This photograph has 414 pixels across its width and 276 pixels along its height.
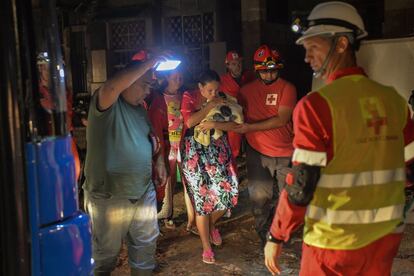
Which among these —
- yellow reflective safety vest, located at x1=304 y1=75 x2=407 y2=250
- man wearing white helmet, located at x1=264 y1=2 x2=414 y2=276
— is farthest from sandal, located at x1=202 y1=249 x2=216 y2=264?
yellow reflective safety vest, located at x1=304 y1=75 x2=407 y2=250

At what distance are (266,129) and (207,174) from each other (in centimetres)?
76

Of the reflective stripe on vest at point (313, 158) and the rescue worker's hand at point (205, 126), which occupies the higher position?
the reflective stripe on vest at point (313, 158)

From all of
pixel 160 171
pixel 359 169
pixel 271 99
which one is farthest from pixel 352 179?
pixel 271 99

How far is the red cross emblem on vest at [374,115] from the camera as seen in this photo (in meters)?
2.36

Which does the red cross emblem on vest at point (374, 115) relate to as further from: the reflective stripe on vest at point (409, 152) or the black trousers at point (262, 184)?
the black trousers at point (262, 184)

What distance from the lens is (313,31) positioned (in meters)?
2.46

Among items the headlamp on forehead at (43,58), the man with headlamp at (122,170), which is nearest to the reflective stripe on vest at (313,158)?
the headlamp on forehead at (43,58)

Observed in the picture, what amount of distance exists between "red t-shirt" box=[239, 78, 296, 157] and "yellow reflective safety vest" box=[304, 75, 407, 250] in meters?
2.52

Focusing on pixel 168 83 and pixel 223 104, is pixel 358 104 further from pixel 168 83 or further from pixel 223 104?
pixel 168 83

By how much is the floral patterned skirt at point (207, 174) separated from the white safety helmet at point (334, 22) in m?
2.63

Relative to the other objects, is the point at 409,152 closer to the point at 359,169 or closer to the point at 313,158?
the point at 359,169

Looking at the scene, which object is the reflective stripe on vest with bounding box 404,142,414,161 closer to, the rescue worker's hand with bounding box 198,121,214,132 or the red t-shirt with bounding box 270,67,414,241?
the red t-shirt with bounding box 270,67,414,241

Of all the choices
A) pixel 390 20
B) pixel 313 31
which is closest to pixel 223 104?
pixel 313 31

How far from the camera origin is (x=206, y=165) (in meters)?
5.00
